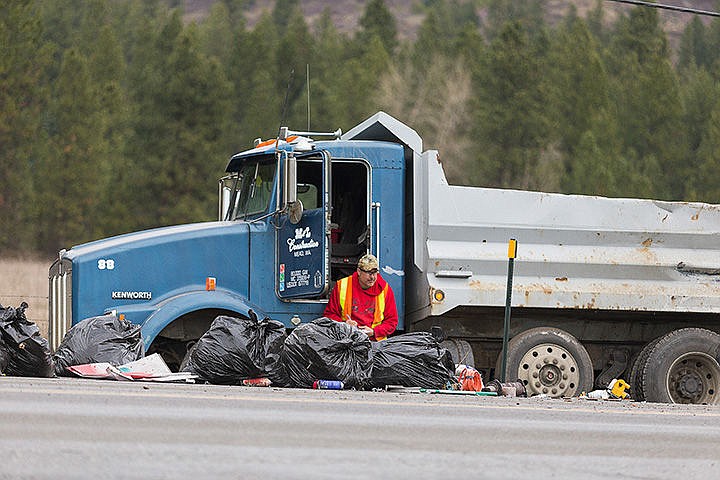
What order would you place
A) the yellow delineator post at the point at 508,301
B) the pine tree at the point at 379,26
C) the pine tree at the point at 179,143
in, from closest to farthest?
1. the yellow delineator post at the point at 508,301
2. the pine tree at the point at 179,143
3. the pine tree at the point at 379,26

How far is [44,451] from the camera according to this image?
5324 mm

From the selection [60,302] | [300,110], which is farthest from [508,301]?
[300,110]

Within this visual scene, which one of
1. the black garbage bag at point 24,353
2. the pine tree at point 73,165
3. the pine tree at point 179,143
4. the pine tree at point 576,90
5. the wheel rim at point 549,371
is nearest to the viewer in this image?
the black garbage bag at point 24,353

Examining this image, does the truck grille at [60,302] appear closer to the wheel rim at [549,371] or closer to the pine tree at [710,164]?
the wheel rim at [549,371]

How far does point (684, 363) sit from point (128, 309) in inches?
207

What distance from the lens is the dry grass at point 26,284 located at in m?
22.2

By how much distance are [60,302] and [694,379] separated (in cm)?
598

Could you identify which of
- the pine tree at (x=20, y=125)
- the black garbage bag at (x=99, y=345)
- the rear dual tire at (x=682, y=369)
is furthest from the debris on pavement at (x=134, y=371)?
the pine tree at (x=20, y=125)

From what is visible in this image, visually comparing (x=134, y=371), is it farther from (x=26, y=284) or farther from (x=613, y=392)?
(x=26, y=284)

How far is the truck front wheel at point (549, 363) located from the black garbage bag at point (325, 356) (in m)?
2.04

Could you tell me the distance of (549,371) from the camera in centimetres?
1195

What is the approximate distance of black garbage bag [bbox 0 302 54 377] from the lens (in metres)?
9.93

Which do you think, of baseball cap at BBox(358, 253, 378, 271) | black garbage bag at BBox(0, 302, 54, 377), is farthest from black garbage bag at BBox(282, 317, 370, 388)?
black garbage bag at BBox(0, 302, 54, 377)

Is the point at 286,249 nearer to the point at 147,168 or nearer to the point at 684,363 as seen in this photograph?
the point at 684,363
